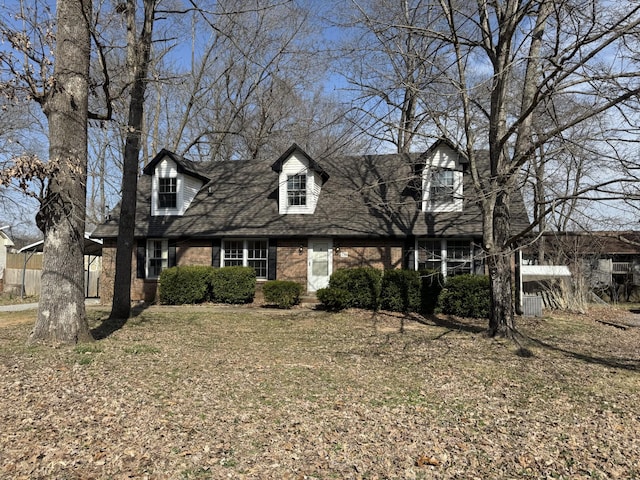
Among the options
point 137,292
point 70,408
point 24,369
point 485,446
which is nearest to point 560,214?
point 485,446

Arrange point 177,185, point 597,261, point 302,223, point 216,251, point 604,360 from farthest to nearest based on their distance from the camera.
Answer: point 597,261, point 177,185, point 216,251, point 302,223, point 604,360

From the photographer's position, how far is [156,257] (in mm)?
17688

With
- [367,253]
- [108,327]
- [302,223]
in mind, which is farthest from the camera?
[302,223]

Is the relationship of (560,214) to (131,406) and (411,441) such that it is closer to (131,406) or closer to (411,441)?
(411,441)

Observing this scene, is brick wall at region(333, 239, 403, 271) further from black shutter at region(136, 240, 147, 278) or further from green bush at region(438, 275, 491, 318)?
black shutter at region(136, 240, 147, 278)

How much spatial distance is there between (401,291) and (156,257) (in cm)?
969

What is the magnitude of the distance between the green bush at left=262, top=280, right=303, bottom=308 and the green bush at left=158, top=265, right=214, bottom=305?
248 centimetres

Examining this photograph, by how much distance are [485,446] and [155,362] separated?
16.9ft

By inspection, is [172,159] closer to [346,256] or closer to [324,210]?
[324,210]

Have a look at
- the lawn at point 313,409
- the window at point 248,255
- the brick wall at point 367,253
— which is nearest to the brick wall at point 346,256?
the brick wall at point 367,253

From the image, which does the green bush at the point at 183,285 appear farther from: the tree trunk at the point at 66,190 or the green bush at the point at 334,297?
the tree trunk at the point at 66,190

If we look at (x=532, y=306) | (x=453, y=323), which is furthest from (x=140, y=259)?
(x=532, y=306)

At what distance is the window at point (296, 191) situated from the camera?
1778cm

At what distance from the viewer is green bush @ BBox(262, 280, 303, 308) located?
14.8 m
